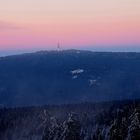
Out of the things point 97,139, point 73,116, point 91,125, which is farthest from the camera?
point 91,125

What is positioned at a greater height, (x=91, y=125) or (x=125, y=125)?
(x=125, y=125)

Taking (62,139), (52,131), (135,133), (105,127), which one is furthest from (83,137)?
(135,133)

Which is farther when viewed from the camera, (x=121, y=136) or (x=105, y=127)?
(x=105, y=127)

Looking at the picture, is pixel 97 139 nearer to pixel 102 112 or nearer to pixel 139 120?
pixel 102 112

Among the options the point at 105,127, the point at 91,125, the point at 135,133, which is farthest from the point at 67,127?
the point at 91,125

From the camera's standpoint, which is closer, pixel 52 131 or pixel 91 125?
pixel 52 131

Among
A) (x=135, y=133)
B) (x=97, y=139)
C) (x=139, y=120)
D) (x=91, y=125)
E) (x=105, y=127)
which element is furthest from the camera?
(x=91, y=125)

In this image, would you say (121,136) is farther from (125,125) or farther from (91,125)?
(91,125)

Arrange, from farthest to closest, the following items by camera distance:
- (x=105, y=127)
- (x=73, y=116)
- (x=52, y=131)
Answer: (x=105, y=127), (x=52, y=131), (x=73, y=116)

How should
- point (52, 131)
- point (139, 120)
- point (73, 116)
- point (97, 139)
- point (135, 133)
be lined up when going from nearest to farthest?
point (135, 133) → point (139, 120) → point (73, 116) → point (52, 131) → point (97, 139)
